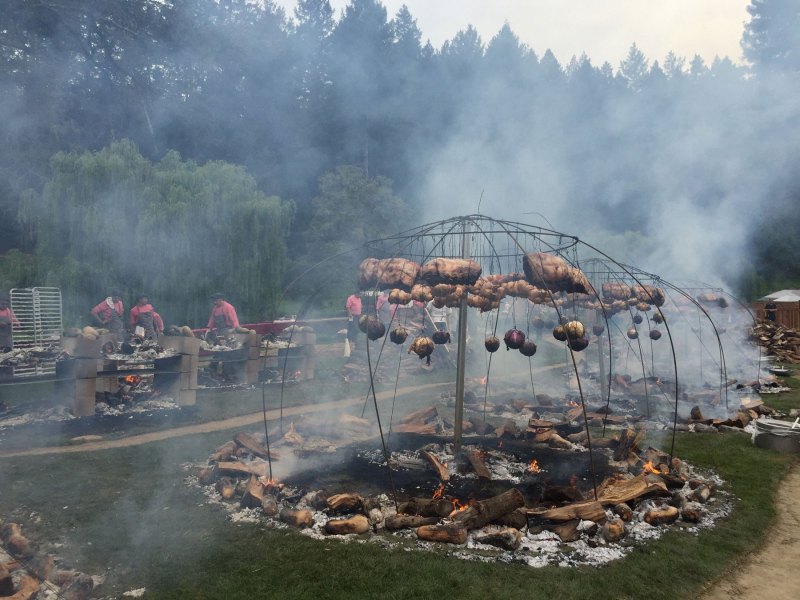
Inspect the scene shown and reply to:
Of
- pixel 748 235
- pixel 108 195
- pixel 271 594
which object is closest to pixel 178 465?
pixel 271 594

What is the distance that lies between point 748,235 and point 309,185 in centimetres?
2793

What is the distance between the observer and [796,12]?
40969mm

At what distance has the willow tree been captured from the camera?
55.6 feet

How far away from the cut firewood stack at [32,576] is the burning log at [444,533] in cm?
310

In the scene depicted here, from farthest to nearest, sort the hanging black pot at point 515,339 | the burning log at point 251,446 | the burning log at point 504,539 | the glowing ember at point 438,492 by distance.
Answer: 1. the burning log at point 251,446
2. the hanging black pot at point 515,339
3. the glowing ember at point 438,492
4. the burning log at point 504,539

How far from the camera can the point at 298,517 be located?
245 inches

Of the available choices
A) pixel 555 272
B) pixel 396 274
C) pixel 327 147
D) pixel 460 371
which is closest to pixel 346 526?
pixel 396 274

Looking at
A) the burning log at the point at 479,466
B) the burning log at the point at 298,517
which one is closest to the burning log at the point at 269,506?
the burning log at the point at 298,517

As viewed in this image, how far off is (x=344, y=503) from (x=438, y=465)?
74.9 inches

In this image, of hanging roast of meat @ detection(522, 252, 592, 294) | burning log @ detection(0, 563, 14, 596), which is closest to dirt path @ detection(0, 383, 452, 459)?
burning log @ detection(0, 563, 14, 596)

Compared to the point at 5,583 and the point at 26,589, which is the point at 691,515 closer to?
the point at 26,589

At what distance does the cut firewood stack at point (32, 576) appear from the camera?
15.3 ft

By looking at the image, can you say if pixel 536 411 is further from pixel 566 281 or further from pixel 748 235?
pixel 748 235

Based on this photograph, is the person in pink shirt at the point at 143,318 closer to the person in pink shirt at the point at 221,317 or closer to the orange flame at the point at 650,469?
the person in pink shirt at the point at 221,317
